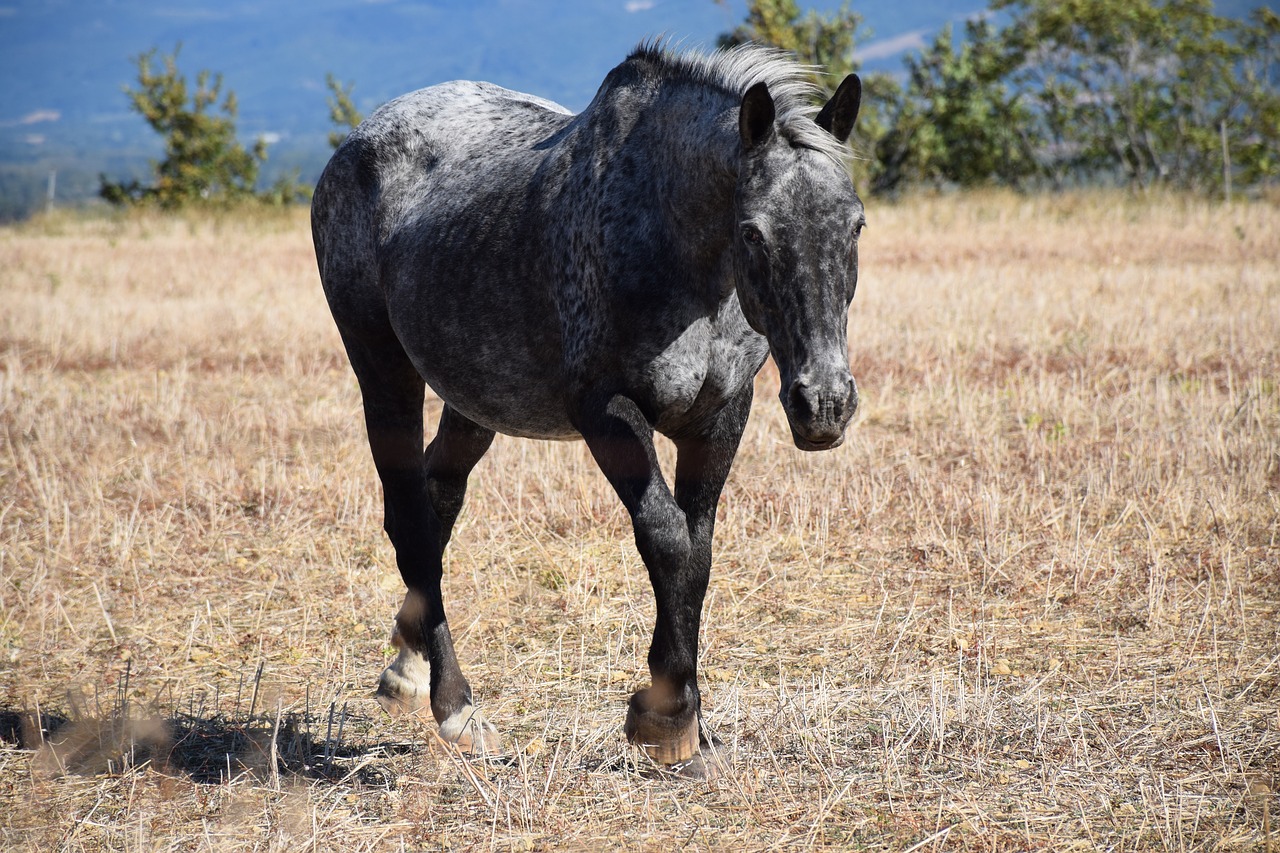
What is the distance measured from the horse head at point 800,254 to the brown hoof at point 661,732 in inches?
39.2

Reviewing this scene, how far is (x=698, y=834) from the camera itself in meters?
2.96

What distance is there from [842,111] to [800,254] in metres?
0.53

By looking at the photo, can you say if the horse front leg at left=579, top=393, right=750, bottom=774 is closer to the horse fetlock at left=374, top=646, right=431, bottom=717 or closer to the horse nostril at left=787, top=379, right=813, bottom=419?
the horse nostril at left=787, top=379, right=813, bottom=419

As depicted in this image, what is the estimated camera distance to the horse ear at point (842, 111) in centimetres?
293

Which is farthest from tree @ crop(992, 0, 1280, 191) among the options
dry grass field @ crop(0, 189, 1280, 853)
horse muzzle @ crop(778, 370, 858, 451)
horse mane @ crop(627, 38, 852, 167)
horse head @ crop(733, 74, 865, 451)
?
horse muzzle @ crop(778, 370, 858, 451)

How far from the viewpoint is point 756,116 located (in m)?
2.78

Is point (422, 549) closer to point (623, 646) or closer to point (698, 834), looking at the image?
point (623, 646)

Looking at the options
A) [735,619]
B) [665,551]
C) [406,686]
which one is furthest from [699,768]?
[735,619]

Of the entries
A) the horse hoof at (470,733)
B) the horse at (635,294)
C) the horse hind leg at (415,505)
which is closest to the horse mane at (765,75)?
the horse at (635,294)

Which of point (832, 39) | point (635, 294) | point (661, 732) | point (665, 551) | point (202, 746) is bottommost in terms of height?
point (202, 746)

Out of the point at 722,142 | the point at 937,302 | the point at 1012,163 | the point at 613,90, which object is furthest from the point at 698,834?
the point at 1012,163

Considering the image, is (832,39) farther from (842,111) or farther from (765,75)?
(842,111)

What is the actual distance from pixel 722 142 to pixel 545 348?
90cm

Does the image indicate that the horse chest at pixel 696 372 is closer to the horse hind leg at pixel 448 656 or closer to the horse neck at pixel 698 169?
the horse neck at pixel 698 169
